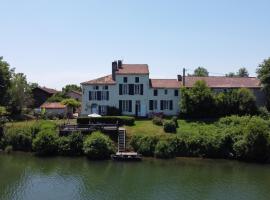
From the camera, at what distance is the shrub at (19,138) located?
165 feet

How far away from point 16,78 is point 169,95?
2432cm

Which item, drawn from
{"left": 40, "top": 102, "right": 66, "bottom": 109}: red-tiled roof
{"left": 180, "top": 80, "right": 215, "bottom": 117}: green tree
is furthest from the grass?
{"left": 40, "top": 102, "right": 66, "bottom": 109}: red-tiled roof

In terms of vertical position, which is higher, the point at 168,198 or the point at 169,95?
the point at 169,95

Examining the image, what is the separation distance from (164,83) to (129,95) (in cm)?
599

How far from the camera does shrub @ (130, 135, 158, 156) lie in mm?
47750

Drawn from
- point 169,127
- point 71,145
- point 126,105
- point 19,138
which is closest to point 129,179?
point 71,145

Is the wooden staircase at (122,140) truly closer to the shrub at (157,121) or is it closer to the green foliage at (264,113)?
the shrub at (157,121)

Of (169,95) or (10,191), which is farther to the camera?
(169,95)

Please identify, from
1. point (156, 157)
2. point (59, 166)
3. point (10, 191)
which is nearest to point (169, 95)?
point (156, 157)

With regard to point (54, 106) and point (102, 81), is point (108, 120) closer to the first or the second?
point (102, 81)

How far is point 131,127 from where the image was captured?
52.7 meters

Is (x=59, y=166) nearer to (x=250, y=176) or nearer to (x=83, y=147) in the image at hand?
(x=83, y=147)

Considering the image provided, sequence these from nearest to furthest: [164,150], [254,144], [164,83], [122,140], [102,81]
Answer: [254,144] → [164,150] → [122,140] → [102,81] → [164,83]

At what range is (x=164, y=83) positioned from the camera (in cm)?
6372
